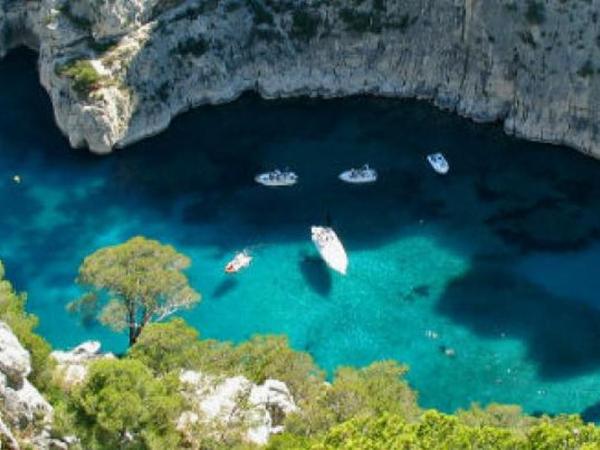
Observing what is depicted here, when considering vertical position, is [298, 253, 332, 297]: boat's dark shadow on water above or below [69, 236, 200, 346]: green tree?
below

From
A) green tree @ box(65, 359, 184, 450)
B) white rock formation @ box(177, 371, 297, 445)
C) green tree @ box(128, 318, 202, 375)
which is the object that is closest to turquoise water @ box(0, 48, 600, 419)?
white rock formation @ box(177, 371, 297, 445)

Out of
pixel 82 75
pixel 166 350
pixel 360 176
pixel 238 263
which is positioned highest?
pixel 166 350

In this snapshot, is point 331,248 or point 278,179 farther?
point 278,179

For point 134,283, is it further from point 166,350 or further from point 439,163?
point 439,163

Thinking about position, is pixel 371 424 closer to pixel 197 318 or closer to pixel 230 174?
pixel 197 318

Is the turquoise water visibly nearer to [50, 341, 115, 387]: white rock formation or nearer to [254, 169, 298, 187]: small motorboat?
[254, 169, 298, 187]: small motorboat

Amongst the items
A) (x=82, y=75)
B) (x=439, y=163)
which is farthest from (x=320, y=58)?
(x=82, y=75)

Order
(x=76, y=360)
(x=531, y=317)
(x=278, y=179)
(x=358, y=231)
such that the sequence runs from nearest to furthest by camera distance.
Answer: (x=76, y=360)
(x=531, y=317)
(x=358, y=231)
(x=278, y=179)
